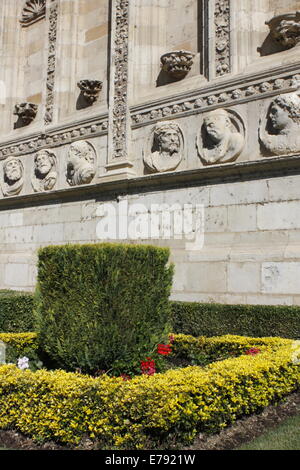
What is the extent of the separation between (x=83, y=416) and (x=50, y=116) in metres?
11.0

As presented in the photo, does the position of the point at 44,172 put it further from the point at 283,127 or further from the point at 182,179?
the point at 283,127

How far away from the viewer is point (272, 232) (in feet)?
27.8

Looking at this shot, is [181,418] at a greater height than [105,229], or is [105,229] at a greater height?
[105,229]

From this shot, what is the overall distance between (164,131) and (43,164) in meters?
4.33

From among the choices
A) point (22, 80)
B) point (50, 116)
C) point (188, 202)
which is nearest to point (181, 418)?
point (188, 202)

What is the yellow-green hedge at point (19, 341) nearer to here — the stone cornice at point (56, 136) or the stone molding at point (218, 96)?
the stone molding at point (218, 96)

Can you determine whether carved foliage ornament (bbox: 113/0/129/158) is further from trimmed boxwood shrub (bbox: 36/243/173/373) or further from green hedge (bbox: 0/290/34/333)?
trimmed boxwood shrub (bbox: 36/243/173/373)

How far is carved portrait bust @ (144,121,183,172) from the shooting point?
10.0 meters

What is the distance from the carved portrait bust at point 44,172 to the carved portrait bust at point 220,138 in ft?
16.0

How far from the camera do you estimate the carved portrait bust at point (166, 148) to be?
10039mm

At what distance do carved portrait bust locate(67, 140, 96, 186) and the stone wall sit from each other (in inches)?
1.4

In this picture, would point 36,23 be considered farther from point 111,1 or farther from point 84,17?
point 111,1

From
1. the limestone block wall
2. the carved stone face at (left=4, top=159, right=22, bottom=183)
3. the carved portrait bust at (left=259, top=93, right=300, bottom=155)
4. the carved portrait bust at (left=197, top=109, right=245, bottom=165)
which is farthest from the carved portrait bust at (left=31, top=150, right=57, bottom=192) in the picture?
the carved portrait bust at (left=259, top=93, right=300, bottom=155)

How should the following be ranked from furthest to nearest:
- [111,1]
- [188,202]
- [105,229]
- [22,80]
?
[22,80] < [111,1] < [105,229] < [188,202]
